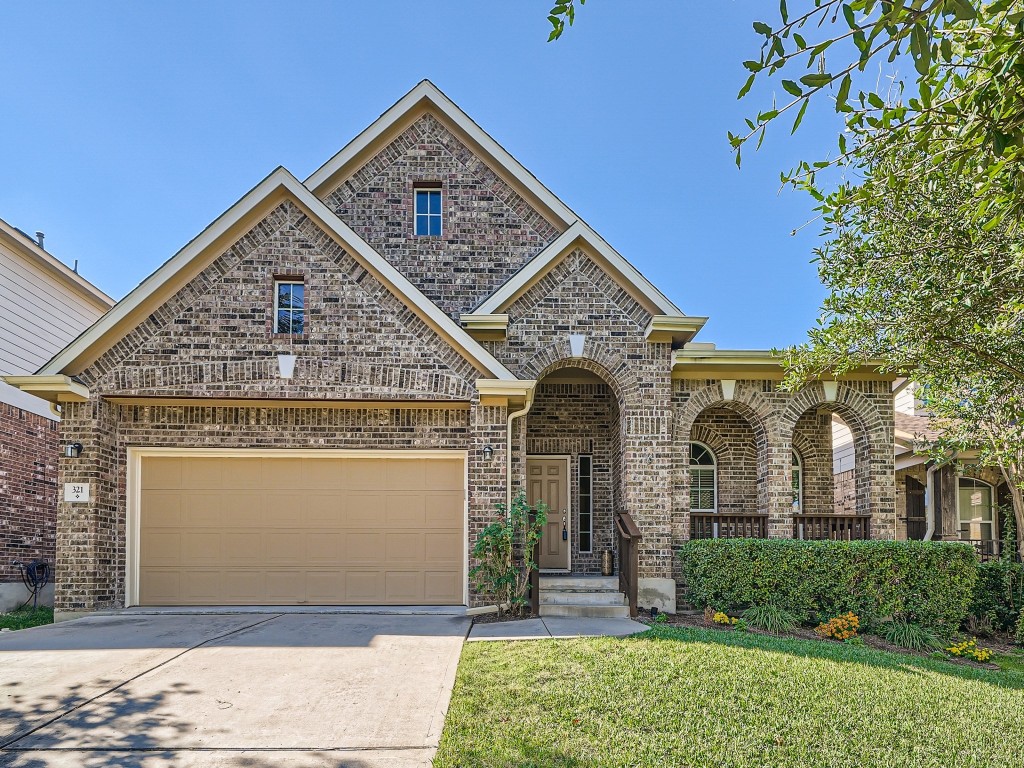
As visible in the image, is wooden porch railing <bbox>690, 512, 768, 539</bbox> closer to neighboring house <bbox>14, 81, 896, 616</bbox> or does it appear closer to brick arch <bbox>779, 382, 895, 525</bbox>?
neighboring house <bbox>14, 81, 896, 616</bbox>

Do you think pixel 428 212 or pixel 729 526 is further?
pixel 428 212

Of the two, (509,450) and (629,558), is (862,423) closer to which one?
(629,558)

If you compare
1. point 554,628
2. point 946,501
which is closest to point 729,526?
point 554,628

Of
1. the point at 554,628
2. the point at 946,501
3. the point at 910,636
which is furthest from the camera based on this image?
the point at 946,501

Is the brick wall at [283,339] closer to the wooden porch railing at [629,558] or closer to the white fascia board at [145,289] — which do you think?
the white fascia board at [145,289]

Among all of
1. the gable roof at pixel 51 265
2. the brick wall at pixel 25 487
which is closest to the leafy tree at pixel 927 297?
the brick wall at pixel 25 487

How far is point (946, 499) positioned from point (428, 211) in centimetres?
1244

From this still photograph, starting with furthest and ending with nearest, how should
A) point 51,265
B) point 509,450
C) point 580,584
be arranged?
point 51,265, point 580,584, point 509,450

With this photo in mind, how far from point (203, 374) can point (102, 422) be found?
1664 mm

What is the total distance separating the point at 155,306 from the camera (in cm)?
1108

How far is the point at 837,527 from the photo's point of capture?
506 inches

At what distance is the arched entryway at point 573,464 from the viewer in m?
14.1

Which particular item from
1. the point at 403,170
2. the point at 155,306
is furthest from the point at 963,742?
the point at 403,170

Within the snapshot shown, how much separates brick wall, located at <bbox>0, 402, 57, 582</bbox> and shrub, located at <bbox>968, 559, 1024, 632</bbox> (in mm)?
15148
